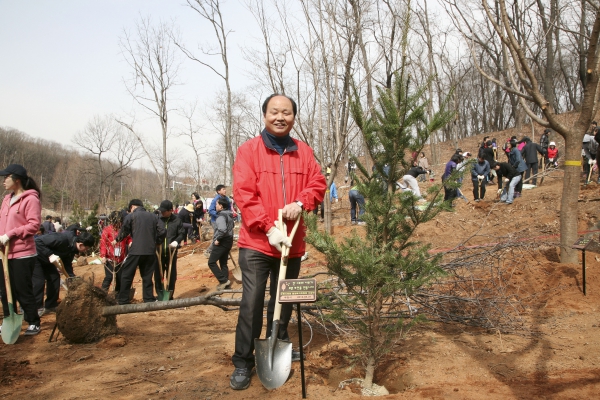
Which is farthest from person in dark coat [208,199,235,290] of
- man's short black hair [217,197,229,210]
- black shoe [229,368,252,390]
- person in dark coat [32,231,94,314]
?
black shoe [229,368,252,390]

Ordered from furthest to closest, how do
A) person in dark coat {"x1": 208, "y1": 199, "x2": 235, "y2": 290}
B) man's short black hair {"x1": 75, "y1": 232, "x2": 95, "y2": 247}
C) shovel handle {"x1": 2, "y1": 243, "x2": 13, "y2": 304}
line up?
1. person in dark coat {"x1": 208, "y1": 199, "x2": 235, "y2": 290}
2. man's short black hair {"x1": 75, "y1": 232, "x2": 95, "y2": 247}
3. shovel handle {"x1": 2, "y1": 243, "x2": 13, "y2": 304}

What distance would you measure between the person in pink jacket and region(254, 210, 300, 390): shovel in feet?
10.9

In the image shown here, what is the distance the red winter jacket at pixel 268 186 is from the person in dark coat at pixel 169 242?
4.91m

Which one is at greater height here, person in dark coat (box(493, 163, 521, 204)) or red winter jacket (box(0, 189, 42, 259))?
person in dark coat (box(493, 163, 521, 204))

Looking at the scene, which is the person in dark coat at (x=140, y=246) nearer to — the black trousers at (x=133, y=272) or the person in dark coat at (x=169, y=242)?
the black trousers at (x=133, y=272)

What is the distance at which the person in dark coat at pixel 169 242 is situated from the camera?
25.4 ft

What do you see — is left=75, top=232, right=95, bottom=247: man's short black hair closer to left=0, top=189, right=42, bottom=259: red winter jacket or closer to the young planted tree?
left=0, top=189, right=42, bottom=259: red winter jacket

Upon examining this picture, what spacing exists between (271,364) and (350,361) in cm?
58

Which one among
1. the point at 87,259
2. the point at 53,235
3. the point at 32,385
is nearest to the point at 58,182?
the point at 87,259

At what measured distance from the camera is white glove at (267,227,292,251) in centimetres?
304

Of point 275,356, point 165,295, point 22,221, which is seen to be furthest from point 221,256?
point 275,356

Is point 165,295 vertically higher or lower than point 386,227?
lower

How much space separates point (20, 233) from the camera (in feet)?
15.7

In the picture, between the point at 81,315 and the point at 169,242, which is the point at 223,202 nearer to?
the point at 169,242
